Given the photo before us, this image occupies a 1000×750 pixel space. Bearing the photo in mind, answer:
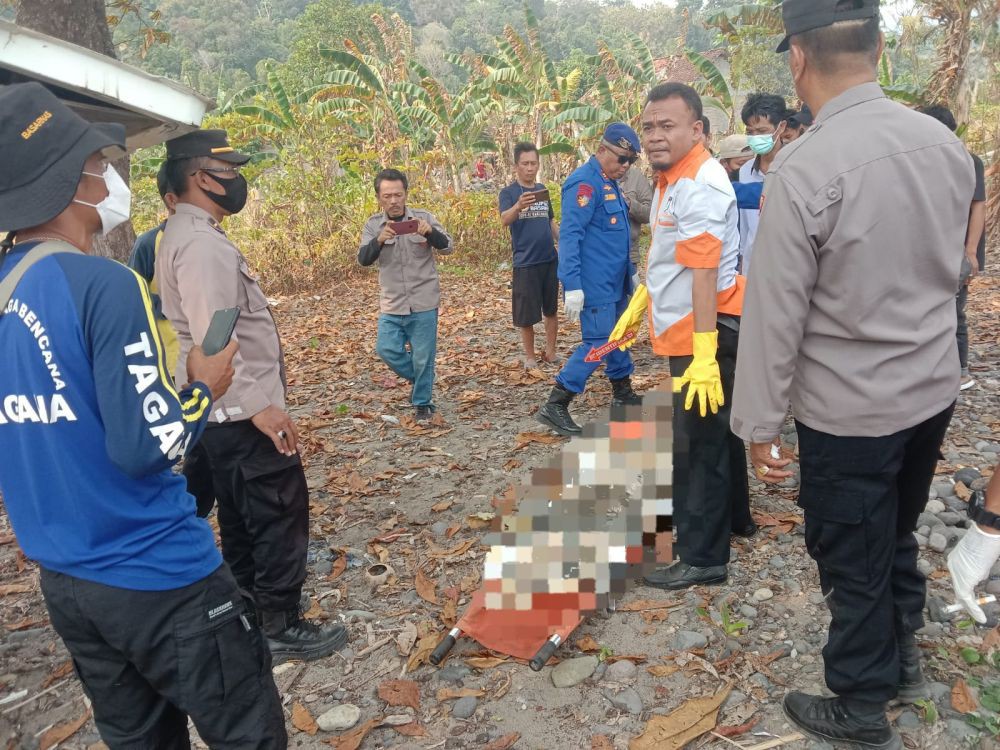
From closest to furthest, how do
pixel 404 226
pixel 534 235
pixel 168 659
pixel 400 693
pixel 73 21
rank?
pixel 168 659
pixel 400 693
pixel 73 21
pixel 404 226
pixel 534 235

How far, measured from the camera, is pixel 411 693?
2986 mm

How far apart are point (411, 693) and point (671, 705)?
3.55ft

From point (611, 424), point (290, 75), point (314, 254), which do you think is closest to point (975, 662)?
point (611, 424)

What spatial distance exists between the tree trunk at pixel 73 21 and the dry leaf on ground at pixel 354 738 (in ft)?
13.3

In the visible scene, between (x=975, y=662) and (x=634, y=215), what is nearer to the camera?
(x=975, y=662)

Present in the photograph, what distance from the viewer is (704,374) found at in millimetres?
3205

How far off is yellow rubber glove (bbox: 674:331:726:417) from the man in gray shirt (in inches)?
32.4

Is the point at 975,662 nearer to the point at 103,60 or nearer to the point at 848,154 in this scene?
the point at 848,154

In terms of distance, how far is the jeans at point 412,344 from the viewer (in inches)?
232

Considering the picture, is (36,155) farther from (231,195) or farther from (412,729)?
(412,729)

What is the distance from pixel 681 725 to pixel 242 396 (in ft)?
7.15

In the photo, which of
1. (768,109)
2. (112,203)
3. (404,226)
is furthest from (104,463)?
(768,109)

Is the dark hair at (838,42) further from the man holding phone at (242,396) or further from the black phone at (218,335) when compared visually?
the man holding phone at (242,396)

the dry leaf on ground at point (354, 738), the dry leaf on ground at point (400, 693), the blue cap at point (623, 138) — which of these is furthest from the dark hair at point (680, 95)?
the dry leaf on ground at point (354, 738)
